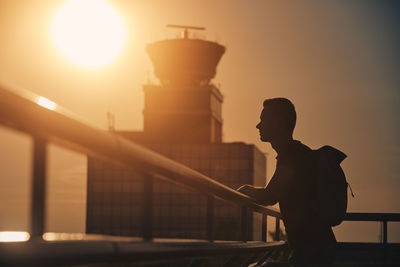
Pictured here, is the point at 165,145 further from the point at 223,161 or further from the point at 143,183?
the point at 143,183

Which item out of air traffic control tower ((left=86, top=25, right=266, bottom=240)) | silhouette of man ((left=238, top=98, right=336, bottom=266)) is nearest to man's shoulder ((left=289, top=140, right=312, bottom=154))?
silhouette of man ((left=238, top=98, right=336, bottom=266))

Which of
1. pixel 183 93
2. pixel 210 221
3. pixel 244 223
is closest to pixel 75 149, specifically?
pixel 210 221

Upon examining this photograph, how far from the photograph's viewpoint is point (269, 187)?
479cm

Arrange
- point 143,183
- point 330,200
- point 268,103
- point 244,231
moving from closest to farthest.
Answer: point 143,183, point 330,200, point 268,103, point 244,231

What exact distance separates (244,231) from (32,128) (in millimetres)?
4504

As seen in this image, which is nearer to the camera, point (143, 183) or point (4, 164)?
point (4, 164)

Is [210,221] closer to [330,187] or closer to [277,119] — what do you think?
[330,187]

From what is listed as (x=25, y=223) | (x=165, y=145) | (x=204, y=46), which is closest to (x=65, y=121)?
(x=25, y=223)

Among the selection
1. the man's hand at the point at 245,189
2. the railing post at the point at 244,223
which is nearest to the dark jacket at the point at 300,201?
the man's hand at the point at 245,189

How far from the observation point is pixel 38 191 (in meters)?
1.85

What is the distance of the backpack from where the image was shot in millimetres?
4707

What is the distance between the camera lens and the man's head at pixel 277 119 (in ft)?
16.4

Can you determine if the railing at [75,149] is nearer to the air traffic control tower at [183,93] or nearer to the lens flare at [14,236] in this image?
the lens flare at [14,236]

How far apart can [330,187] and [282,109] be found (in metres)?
0.63
